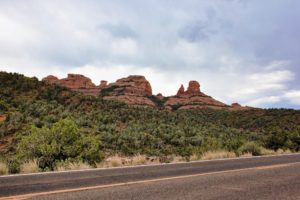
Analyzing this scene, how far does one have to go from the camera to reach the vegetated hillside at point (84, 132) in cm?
1404

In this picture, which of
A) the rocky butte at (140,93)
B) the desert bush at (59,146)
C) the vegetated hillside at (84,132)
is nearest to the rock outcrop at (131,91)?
the rocky butte at (140,93)

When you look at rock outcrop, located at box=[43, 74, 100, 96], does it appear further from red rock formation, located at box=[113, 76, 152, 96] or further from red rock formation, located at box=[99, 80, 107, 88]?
red rock formation, located at box=[113, 76, 152, 96]

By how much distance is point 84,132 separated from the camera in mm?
25719

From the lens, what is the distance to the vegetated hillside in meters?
14.0

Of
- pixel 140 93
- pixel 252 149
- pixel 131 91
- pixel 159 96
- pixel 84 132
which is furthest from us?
pixel 159 96

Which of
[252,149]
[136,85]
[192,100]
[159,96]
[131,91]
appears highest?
[136,85]

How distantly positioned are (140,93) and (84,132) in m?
97.7

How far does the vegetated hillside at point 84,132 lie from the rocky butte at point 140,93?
56393 mm

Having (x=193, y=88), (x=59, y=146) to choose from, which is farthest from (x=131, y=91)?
(x=59, y=146)

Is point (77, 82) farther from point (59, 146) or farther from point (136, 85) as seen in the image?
point (59, 146)

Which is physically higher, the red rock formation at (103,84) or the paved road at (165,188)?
the red rock formation at (103,84)

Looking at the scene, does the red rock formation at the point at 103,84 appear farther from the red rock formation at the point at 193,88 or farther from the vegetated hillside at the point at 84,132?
the vegetated hillside at the point at 84,132

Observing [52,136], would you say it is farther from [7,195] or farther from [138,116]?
[138,116]

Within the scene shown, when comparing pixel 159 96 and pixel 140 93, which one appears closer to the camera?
pixel 140 93
